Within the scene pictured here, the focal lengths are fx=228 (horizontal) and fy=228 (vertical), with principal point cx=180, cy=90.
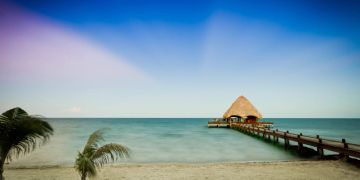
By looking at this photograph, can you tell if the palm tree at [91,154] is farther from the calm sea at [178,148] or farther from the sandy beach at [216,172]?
the sandy beach at [216,172]

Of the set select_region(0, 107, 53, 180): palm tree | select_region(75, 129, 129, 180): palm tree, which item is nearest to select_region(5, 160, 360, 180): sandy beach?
select_region(75, 129, 129, 180): palm tree

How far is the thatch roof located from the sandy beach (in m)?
34.7

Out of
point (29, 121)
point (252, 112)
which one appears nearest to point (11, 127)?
point (29, 121)

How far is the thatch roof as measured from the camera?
4700 cm

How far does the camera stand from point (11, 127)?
179 inches

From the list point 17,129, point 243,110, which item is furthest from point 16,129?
point 243,110

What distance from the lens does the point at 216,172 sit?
444 inches

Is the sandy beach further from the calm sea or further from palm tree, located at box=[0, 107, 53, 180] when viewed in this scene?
palm tree, located at box=[0, 107, 53, 180]

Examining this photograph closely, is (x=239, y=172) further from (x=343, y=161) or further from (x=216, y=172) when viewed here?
(x=343, y=161)

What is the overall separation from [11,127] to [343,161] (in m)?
15.4

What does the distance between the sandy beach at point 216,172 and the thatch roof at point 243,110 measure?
114ft

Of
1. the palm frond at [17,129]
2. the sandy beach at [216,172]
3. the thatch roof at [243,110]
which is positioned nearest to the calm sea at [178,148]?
the palm frond at [17,129]

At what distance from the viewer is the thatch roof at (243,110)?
47000 millimetres

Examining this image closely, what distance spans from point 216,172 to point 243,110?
38.1 meters
